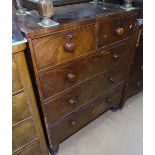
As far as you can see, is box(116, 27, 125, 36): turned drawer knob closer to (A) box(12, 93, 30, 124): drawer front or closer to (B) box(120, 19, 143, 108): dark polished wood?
(B) box(120, 19, 143, 108): dark polished wood

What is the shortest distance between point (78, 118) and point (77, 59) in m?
0.48

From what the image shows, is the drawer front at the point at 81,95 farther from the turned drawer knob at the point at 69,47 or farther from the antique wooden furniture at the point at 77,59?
the turned drawer knob at the point at 69,47

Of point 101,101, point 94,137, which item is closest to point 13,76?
point 101,101

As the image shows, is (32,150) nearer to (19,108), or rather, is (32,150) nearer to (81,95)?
(19,108)

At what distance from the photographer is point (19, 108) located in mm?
921

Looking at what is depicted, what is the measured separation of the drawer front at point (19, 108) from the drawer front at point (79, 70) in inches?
4.6

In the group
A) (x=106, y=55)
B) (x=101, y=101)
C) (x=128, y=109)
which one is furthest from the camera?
(x=128, y=109)

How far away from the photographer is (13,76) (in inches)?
32.9

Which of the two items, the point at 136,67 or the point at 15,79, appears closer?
the point at 15,79

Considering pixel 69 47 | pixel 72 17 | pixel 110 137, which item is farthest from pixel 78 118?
pixel 72 17

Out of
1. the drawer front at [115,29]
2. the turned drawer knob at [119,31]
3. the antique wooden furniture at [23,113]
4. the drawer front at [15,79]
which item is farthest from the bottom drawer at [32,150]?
the turned drawer knob at [119,31]

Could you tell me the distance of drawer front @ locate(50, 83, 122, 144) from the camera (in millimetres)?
1218

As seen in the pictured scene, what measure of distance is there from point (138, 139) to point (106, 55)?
76cm
